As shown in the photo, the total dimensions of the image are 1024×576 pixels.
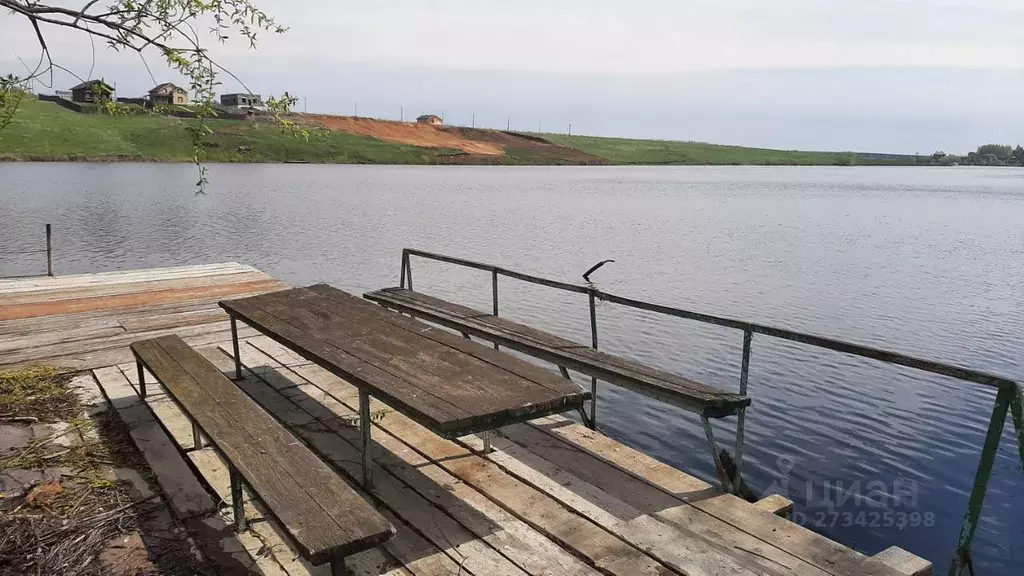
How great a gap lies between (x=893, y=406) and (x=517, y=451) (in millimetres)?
6642

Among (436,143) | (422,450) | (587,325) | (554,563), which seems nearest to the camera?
(554,563)

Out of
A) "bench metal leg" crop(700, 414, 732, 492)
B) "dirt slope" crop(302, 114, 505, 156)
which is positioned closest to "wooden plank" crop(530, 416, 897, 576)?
"bench metal leg" crop(700, 414, 732, 492)

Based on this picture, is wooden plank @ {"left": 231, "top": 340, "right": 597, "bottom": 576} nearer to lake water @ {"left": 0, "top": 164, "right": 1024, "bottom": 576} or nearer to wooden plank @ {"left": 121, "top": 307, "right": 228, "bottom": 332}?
lake water @ {"left": 0, "top": 164, "right": 1024, "bottom": 576}

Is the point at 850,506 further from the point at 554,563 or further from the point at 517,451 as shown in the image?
the point at 554,563

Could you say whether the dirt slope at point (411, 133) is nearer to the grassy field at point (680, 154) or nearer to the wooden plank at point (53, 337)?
the grassy field at point (680, 154)

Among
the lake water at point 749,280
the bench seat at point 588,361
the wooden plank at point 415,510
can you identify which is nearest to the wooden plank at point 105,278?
the lake water at point 749,280

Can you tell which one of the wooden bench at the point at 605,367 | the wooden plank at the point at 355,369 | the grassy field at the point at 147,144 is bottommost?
the wooden bench at the point at 605,367

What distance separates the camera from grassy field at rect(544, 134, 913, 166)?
124 metres

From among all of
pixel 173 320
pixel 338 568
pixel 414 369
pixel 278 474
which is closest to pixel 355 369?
pixel 414 369

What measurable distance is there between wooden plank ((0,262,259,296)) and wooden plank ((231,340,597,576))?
7.99 metres

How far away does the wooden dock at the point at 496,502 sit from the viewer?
12.3 feet

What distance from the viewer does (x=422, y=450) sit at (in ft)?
16.9

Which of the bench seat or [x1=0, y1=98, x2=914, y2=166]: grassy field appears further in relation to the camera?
[x1=0, y1=98, x2=914, y2=166]: grassy field

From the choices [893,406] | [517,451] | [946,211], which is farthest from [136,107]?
[946,211]
